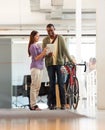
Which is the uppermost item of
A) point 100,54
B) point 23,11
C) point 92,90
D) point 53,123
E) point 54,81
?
point 23,11

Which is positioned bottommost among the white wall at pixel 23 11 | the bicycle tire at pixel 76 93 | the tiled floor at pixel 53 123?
the tiled floor at pixel 53 123

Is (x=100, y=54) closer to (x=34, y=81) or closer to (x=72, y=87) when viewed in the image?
(x=72, y=87)

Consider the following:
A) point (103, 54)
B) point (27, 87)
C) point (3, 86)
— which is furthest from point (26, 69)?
point (103, 54)

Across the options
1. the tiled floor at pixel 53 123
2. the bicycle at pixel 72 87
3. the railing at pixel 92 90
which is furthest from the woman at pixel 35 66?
the railing at pixel 92 90

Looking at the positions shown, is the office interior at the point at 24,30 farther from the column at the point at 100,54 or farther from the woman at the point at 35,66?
the woman at the point at 35,66

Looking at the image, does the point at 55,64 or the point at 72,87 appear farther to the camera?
the point at 72,87

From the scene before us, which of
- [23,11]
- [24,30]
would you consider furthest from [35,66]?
[24,30]

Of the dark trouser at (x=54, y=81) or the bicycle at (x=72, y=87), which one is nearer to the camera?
the dark trouser at (x=54, y=81)

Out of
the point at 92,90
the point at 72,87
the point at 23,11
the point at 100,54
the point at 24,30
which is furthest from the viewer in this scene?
the point at 24,30

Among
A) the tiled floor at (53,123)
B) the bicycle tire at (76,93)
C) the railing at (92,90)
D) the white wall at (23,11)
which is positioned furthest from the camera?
the white wall at (23,11)

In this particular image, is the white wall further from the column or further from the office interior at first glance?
the column

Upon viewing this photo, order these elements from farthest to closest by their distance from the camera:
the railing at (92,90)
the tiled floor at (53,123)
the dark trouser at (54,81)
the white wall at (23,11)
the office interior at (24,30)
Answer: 1. the office interior at (24,30)
2. the white wall at (23,11)
3. the railing at (92,90)
4. the dark trouser at (54,81)
5. the tiled floor at (53,123)

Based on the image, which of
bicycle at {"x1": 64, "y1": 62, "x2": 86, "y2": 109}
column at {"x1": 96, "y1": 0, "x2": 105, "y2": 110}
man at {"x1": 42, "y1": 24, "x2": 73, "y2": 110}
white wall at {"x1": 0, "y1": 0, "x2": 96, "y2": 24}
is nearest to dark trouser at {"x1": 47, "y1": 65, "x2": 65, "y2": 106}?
man at {"x1": 42, "y1": 24, "x2": 73, "y2": 110}

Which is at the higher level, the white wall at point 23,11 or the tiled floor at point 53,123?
the white wall at point 23,11
